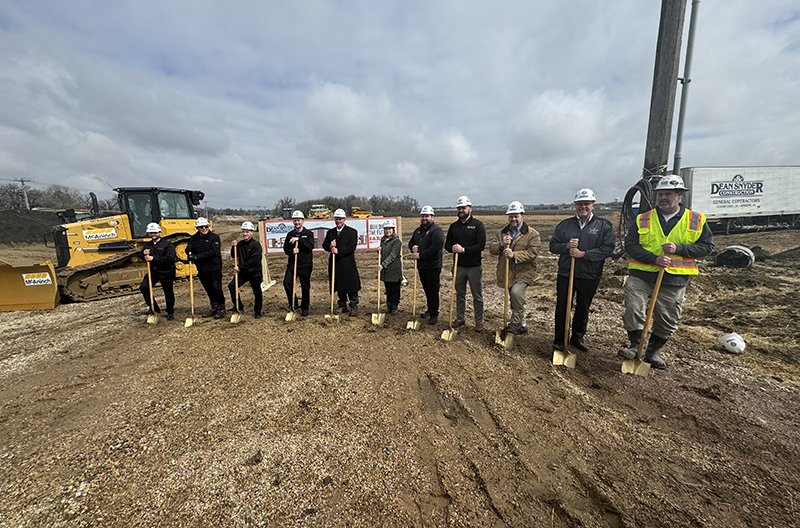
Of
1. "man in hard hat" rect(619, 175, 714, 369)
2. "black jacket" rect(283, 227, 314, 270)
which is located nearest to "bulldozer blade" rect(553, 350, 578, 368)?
"man in hard hat" rect(619, 175, 714, 369)

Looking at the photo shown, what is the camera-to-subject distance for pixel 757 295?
22.7 feet

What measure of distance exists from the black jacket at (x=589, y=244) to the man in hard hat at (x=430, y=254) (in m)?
1.95

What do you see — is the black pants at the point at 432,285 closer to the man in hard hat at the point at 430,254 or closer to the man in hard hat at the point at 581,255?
the man in hard hat at the point at 430,254

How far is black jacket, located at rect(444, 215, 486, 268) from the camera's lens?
5266mm

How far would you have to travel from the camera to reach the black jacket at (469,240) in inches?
207

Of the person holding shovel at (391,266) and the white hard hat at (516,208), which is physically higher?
the white hard hat at (516,208)

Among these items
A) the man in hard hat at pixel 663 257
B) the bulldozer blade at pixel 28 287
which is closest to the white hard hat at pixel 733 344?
the man in hard hat at pixel 663 257

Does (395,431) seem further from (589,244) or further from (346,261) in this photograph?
(346,261)

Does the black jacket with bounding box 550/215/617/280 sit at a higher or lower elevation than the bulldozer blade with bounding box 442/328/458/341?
higher

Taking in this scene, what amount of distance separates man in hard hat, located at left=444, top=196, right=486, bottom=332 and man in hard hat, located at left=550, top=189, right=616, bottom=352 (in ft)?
3.87

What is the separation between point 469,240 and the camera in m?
5.33

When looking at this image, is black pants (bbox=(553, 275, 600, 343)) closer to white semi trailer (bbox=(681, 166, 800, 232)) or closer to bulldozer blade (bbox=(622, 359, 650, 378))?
bulldozer blade (bbox=(622, 359, 650, 378))

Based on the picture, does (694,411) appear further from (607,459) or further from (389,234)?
(389,234)

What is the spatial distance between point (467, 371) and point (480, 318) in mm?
1495
